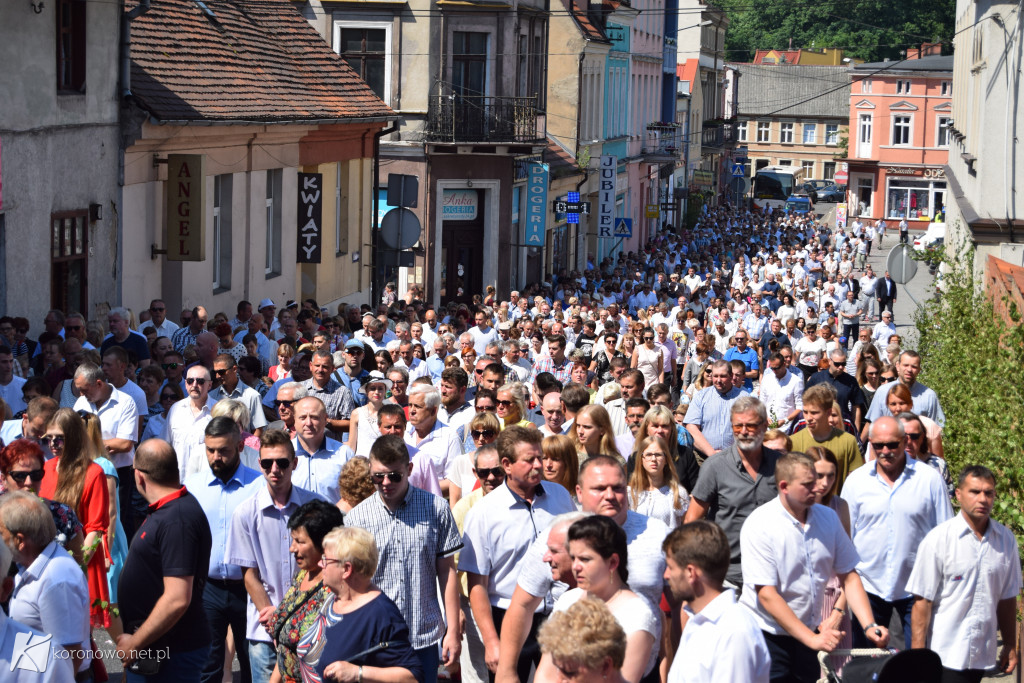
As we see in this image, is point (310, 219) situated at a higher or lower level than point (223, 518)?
higher

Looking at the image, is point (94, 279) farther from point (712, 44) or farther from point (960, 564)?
point (712, 44)

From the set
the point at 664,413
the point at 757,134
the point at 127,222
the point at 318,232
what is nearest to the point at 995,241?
the point at 318,232

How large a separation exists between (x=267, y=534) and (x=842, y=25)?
110921 mm

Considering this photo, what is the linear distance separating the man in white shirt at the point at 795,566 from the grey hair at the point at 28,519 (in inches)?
131

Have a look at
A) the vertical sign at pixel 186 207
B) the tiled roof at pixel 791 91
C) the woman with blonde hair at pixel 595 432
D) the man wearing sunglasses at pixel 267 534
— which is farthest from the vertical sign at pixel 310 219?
the tiled roof at pixel 791 91

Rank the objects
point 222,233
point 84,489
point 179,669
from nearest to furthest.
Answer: point 179,669
point 84,489
point 222,233

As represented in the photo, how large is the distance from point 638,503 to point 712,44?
80.1m

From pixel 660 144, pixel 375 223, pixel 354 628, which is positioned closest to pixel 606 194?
pixel 660 144

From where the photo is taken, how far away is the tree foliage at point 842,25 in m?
94.9

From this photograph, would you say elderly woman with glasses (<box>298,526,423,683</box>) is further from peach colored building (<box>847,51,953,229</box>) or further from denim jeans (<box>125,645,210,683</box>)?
peach colored building (<box>847,51,953,229</box>)

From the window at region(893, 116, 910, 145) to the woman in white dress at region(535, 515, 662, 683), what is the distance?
81.7m

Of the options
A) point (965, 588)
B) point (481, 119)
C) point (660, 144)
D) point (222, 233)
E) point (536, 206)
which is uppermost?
point (660, 144)

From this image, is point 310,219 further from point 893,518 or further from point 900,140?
point 900,140

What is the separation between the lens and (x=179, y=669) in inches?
264
